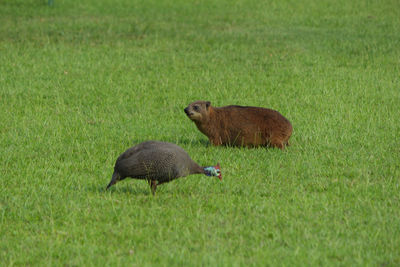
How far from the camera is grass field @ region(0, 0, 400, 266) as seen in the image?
19.5ft

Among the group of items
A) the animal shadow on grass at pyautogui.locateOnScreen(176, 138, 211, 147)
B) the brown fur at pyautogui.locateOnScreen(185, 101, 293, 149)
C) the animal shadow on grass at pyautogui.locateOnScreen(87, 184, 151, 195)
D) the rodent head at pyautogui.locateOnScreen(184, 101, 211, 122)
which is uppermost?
the rodent head at pyautogui.locateOnScreen(184, 101, 211, 122)

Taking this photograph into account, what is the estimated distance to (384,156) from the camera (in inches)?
348

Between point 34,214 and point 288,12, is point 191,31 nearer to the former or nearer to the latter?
point 288,12

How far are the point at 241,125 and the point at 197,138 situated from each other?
0.98 metres

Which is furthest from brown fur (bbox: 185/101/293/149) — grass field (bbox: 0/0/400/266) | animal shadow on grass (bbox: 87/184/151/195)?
animal shadow on grass (bbox: 87/184/151/195)

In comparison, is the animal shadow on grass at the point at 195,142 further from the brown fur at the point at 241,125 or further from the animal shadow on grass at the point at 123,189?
the animal shadow on grass at the point at 123,189

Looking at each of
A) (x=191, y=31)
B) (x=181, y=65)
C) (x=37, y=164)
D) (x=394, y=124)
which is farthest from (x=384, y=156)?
(x=191, y=31)

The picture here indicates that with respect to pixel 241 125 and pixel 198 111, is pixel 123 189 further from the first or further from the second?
pixel 241 125

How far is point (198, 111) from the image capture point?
30.1 feet

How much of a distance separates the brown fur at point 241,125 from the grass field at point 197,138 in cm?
20

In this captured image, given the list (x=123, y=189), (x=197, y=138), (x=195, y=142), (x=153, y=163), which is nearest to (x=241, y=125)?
(x=195, y=142)

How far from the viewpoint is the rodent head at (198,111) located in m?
9.08

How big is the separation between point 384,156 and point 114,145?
12.2 feet

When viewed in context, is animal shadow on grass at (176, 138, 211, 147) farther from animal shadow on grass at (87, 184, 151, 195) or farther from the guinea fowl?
the guinea fowl
